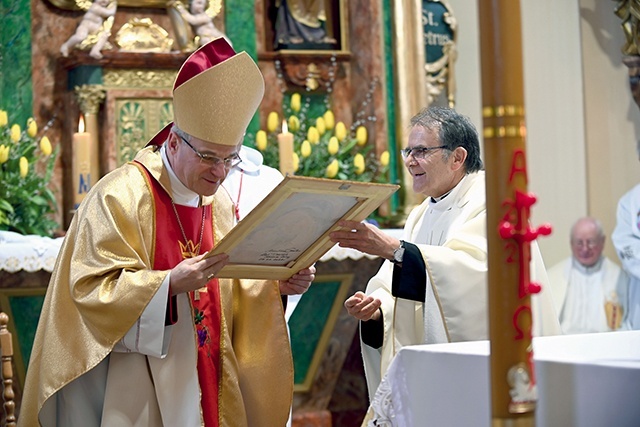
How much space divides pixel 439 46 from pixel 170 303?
4.74m

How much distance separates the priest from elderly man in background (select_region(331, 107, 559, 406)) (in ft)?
1.44

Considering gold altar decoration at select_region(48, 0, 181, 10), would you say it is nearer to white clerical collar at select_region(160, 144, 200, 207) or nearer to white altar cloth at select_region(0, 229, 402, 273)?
white altar cloth at select_region(0, 229, 402, 273)

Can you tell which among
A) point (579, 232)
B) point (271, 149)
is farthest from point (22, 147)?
point (579, 232)

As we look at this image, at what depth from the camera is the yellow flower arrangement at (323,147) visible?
6.46 meters

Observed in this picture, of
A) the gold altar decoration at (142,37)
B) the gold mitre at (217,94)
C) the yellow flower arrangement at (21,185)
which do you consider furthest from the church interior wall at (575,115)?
the gold mitre at (217,94)

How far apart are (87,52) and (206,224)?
3.09m

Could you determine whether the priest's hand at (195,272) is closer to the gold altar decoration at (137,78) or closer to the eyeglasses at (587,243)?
the gold altar decoration at (137,78)

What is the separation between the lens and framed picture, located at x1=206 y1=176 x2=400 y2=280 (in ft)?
9.91

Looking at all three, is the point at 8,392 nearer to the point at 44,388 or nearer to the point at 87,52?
the point at 44,388

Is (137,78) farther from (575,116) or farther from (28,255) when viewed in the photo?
(575,116)

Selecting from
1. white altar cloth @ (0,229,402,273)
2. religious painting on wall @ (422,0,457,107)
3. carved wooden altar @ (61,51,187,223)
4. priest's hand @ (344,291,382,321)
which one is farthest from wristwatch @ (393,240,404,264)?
religious painting on wall @ (422,0,457,107)

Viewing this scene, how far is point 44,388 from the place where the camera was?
130 inches

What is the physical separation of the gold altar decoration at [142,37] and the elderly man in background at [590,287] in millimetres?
3818

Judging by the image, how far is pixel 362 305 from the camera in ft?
12.5
